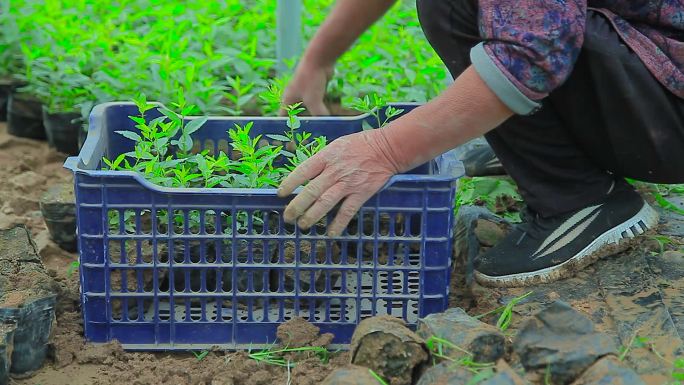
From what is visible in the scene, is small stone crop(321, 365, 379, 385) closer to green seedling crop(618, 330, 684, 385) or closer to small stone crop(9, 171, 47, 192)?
green seedling crop(618, 330, 684, 385)

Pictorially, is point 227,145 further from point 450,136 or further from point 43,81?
point 43,81

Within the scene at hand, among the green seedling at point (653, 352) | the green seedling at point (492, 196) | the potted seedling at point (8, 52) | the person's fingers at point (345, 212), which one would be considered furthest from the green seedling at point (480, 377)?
the potted seedling at point (8, 52)

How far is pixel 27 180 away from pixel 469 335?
2.04 meters

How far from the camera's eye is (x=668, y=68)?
245 cm

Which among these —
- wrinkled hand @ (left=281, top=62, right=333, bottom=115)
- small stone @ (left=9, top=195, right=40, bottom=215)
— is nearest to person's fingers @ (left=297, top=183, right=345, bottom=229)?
wrinkled hand @ (left=281, top=62, right=333, bottom=115)

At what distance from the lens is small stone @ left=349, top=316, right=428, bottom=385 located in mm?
2074

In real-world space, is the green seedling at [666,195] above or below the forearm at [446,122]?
below

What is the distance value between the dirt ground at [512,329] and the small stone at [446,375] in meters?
0.33

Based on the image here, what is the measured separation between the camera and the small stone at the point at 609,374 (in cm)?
189

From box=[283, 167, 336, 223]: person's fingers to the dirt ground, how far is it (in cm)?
35

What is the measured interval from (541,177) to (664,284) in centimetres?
41

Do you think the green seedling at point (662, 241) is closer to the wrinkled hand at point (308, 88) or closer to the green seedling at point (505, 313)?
the green seedling at point (505, 313)

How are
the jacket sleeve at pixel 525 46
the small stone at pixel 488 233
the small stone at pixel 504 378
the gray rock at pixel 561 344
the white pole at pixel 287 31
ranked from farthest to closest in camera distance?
1. the white pole at pixel 287 31
2. the small stone at pixel 488 233
3. the jacket sleeve at pixel 525 46
4. the gray rock at pixel 561 344
5. the small stone at pixel 504 378

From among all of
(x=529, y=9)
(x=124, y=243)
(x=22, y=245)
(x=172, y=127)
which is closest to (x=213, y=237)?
(x=124, y=243)
